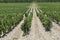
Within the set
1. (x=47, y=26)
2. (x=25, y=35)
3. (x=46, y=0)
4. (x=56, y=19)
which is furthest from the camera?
(x=46, y=0)

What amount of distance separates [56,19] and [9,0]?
329ft

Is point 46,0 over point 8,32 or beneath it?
beneath

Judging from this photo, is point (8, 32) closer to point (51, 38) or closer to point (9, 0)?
point (51, 38)

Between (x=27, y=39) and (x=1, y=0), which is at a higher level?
(x=27, y=39)

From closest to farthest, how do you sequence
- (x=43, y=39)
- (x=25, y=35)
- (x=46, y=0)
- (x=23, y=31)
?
(x=43, y=39) → (x=25, y=35) → (x=23, y=31) → (x=46, y=0)

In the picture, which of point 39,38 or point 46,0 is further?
point 46,0

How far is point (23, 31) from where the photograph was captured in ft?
63.1

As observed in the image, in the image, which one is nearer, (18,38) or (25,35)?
(18,38)

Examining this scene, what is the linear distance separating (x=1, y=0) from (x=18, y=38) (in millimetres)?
113940

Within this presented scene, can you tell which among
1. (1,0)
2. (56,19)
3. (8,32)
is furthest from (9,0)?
(8,32)

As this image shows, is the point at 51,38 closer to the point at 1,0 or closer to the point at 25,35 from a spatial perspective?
the point at 25,35

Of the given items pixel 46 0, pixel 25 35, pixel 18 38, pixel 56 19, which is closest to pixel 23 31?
pixel 25 35

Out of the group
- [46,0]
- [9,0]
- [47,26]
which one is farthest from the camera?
[46,0]

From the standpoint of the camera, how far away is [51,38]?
16828 millimetres
